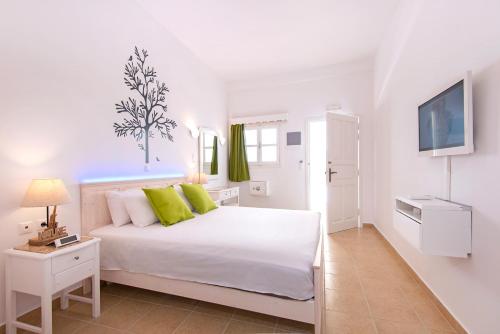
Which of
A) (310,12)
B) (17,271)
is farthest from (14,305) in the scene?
(310,12)

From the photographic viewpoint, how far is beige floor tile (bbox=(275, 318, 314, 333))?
5.20ft

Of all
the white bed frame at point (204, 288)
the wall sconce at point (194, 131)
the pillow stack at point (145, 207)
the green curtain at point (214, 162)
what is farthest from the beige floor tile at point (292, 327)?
the green curtain at point (214, 162)

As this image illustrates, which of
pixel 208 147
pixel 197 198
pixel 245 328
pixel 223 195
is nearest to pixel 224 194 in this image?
pixel 223 195

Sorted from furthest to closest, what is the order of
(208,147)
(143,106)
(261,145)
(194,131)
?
1. (261,145)
2. (208,147)
3. (194,131)
4. (143,106)

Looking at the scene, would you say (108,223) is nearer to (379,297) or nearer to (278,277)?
(278,277)

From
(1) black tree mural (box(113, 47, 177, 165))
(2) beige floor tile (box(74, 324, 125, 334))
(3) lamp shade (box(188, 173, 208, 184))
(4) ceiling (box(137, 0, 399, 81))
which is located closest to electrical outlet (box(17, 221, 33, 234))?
(2) beige floor tile (box(74, 324, 125, 334))

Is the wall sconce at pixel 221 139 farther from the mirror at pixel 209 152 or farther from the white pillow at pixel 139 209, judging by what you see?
the white pillow at pixel 139 209

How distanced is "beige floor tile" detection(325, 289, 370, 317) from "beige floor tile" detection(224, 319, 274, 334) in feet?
1.84

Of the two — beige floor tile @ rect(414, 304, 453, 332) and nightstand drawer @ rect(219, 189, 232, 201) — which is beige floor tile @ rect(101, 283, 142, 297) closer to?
nightstand drawer @ rect(219, 189, 232, 201)

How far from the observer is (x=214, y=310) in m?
1.83

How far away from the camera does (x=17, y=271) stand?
151 cm

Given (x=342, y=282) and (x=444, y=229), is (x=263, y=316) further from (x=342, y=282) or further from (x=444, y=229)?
(x=444, y=229)

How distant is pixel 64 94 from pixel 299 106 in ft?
12.1

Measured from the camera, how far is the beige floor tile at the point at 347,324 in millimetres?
1586
